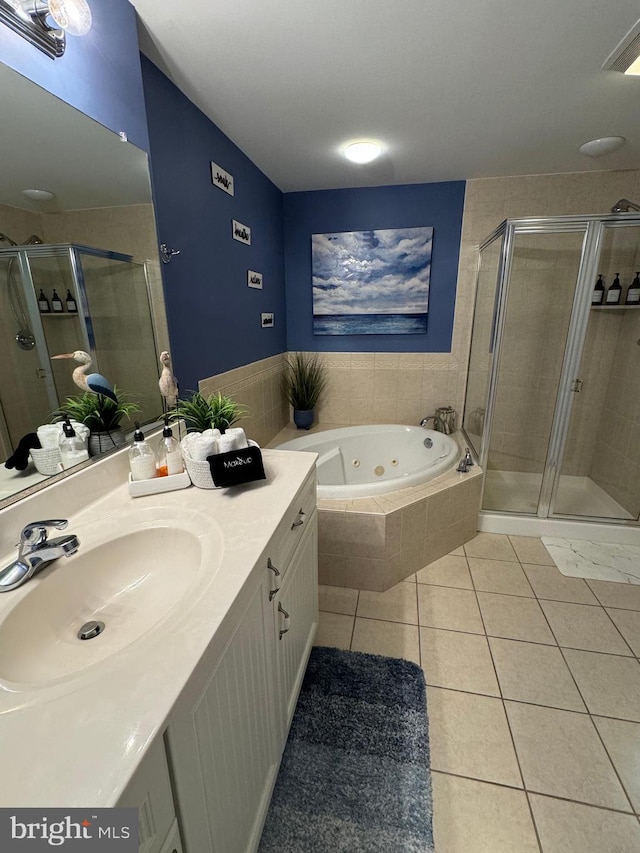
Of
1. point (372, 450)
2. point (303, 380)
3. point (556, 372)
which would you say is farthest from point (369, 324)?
point (556, 372)

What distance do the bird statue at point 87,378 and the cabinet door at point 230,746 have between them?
802mm

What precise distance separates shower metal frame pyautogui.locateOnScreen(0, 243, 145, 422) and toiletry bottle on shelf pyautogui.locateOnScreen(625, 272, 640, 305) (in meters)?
3.18

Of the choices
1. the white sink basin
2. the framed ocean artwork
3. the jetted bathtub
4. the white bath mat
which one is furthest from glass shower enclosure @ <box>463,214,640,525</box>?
the white sink basin

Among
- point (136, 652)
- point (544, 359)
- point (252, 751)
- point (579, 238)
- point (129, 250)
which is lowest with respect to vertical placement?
point (252, 751)

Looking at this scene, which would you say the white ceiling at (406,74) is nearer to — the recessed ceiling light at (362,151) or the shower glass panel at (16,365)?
the recessed ceiling light at (362,151)

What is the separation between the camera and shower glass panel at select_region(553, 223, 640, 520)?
256cm

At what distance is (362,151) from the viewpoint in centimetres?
220

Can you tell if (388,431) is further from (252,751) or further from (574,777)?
(252,751)

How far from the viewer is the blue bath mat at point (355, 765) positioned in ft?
3.59

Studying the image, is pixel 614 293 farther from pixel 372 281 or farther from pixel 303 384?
pixel 303 384

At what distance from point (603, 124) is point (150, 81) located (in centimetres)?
221

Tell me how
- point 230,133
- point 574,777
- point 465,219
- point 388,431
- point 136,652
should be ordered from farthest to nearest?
point 388,431 < point 465,219 < point 230,133 < point 574,777 < point 136,652

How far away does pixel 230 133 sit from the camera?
2.03 metres

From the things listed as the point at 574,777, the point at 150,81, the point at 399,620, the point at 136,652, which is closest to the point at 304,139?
the point at 150,81
